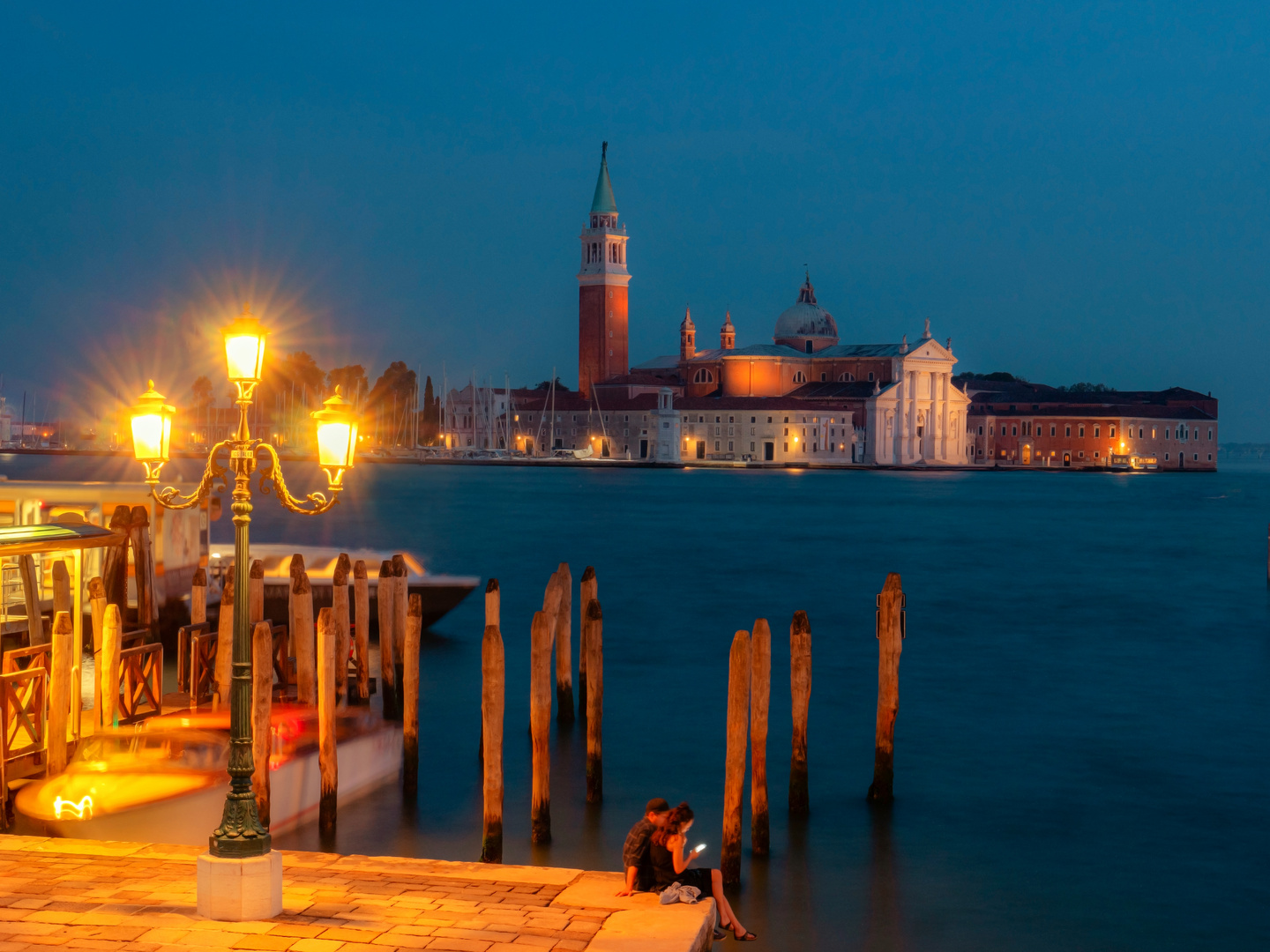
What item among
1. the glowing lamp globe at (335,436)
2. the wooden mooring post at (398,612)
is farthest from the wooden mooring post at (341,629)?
the glowing lamp globe at (335,436)

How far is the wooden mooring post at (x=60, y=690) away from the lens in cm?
872

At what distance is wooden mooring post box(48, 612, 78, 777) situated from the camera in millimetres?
8719

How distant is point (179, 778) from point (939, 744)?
7.49 meters

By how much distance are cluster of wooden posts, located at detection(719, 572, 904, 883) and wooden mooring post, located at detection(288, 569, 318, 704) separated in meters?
3.75

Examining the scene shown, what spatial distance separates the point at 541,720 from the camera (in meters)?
9.20

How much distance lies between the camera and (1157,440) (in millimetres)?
112000

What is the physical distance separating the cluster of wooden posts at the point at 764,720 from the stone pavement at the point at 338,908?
75.4 inches

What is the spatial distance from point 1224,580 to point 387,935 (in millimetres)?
30595

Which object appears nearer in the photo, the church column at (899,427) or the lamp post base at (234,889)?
the lamp post base at (234,889)

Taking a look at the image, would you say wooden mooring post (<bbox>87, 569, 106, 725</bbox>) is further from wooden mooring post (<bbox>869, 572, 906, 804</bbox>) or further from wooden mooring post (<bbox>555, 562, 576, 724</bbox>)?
wooden mooring post (<bbox>869, 572, 906, 804</bbox>)

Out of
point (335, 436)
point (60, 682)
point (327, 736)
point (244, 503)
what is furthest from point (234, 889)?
point (60, 682)

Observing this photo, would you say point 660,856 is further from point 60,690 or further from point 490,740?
point 60,690

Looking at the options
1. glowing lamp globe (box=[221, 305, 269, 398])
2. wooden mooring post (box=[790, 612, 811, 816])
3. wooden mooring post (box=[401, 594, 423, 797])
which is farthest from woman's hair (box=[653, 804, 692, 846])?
wooden mooring post (box=[401, 594, 423, 797])

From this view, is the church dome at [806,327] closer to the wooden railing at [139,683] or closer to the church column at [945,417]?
the church column at [945,417]
